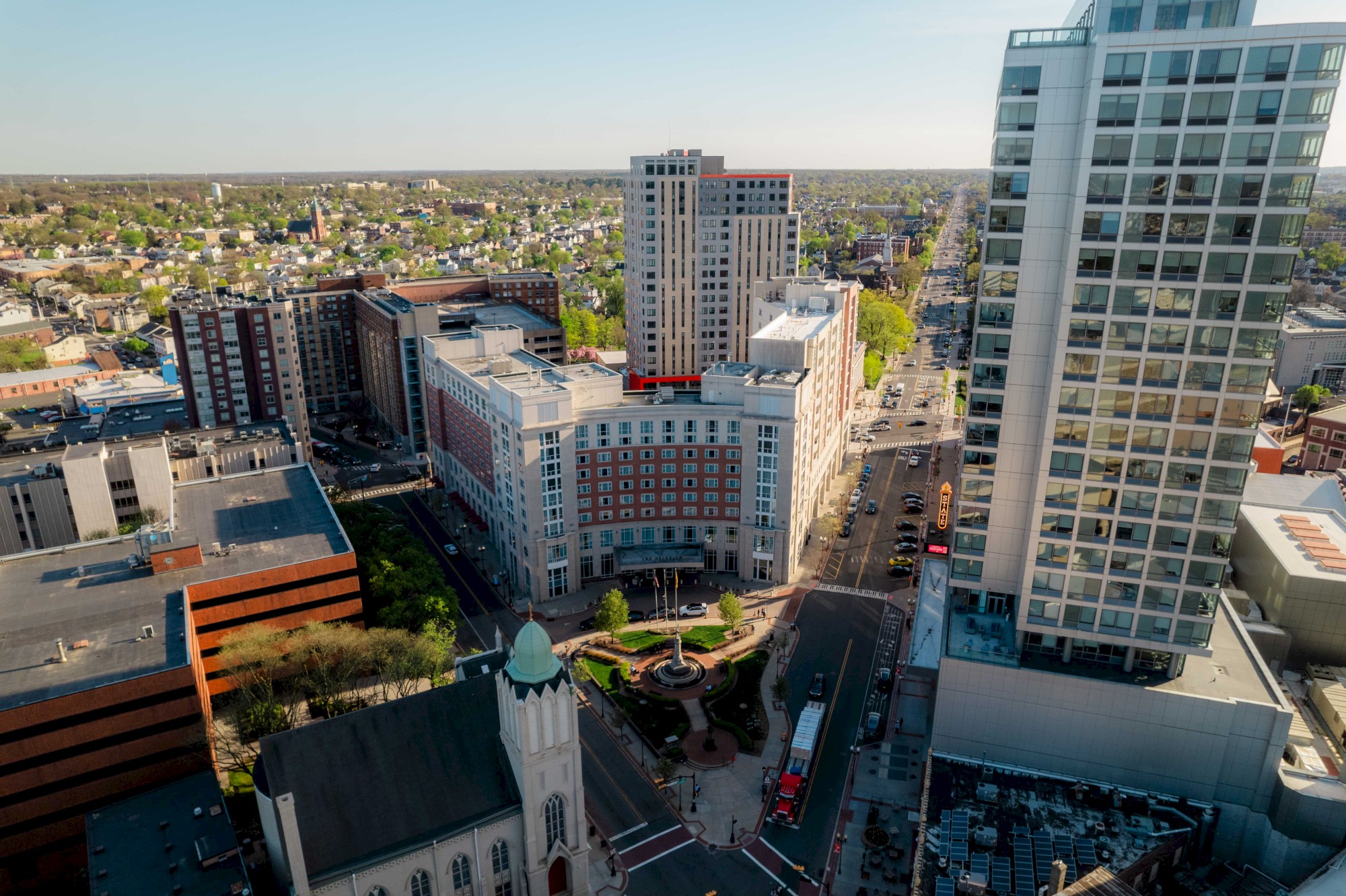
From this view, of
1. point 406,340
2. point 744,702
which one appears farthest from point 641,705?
point 406,340

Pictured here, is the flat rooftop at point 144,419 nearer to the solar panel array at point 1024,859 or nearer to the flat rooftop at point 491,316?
the flat rooftop at point 491,316

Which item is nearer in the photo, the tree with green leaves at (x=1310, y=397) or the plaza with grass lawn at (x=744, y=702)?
the plaza with grass lawn at (x=744, y=702)

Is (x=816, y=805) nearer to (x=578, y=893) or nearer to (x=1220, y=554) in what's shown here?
(x=578, y=893)

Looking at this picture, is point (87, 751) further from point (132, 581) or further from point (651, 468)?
point (651, 468)

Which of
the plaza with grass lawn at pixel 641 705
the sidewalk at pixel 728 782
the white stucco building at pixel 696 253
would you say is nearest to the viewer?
the sidewalk at pixel 728 782

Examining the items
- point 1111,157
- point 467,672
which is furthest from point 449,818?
point 1111,157

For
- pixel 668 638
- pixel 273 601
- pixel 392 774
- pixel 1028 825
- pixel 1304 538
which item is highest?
pixel 1304 538

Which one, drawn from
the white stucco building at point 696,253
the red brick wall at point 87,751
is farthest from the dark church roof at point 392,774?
the white stucco building at point 696,253
